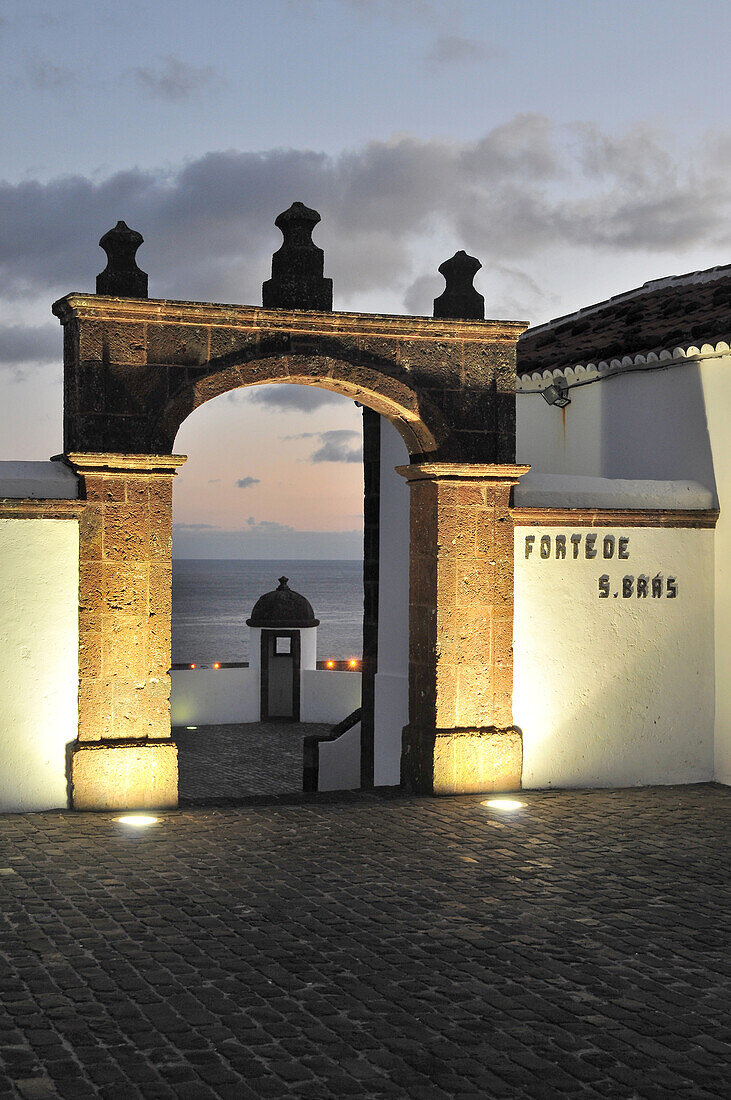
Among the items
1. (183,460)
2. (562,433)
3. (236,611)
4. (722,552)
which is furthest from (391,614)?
(236,611)

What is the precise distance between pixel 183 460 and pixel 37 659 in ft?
6.27

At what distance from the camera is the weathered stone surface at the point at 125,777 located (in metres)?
9.34

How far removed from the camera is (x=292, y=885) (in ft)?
24.2

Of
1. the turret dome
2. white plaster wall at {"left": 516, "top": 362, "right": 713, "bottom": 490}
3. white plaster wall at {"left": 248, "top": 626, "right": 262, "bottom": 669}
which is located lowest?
white plaster wall at {"left": 248, "top": 626, "right": 262, "bottom": 669}

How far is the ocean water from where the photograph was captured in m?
62.6

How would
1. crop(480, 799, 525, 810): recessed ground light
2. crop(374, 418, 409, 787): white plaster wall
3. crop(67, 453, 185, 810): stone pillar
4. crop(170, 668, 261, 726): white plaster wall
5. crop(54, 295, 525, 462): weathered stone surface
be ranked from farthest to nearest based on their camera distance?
crop(170, 668, 261, 726): white plaster wall < crop(374, 418, 409, 787): white plaster wall < crop(480, 799, 525, 810): recessed ground light < crop(54, 295, 525, 462): weathered stone surface < crop(67, 453, 185, 810): stone pillar

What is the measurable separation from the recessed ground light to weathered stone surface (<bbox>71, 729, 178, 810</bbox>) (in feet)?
8.25

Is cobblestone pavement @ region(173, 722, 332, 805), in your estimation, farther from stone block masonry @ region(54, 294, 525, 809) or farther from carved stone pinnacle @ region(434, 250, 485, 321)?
carved stone pinnacle @ region(434, 250, 485, 321)

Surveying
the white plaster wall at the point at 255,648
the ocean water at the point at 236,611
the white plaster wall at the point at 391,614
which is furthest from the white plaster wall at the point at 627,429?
the ocean water at the point at 236,611

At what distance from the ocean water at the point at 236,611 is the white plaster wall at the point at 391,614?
95.9 ft

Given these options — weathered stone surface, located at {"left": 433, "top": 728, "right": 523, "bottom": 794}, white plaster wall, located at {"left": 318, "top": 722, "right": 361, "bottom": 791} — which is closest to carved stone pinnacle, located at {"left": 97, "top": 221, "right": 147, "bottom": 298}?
weathered stone surface, located at {"left": 433, "top": 728, "right": 523, "bottom": 794}

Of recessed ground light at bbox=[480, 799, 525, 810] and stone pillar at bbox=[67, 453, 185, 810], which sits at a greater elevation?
stone pillar at bbox=[67, 453, 185, 810]

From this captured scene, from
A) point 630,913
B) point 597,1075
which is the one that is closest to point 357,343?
point 630,913

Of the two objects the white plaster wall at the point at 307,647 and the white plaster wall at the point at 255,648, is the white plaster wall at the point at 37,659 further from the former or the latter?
the white plaster wall at the point at 307,647
